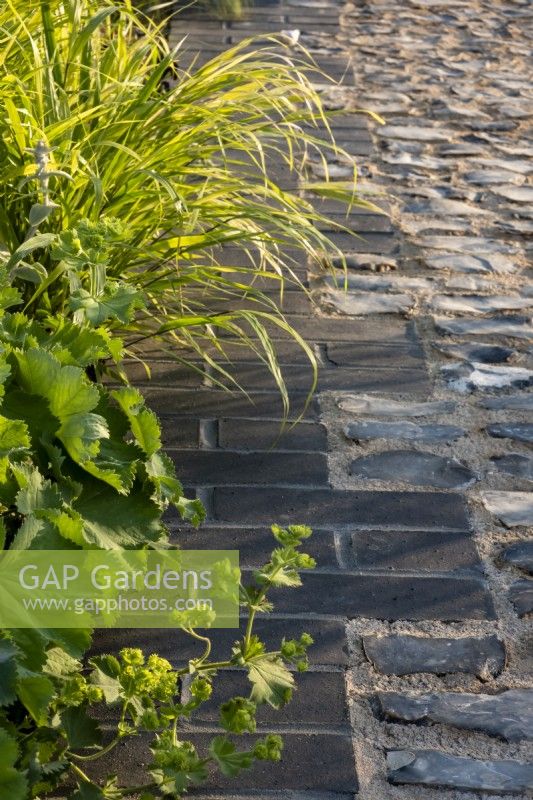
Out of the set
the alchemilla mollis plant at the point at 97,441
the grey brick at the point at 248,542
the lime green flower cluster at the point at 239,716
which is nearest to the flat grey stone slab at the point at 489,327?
the alchemilla mollis plant at the point at 97,441

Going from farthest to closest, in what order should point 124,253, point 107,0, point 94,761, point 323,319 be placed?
point 323,319 < point 107,0 < point 124,253 < point 94,761

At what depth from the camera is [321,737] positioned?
1.74m

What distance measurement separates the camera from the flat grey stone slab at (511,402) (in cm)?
271

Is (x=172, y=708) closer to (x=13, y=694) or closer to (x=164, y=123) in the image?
(x=13, y=694)

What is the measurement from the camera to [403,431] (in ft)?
8.50

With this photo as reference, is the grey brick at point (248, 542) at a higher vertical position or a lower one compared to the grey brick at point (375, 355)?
higher

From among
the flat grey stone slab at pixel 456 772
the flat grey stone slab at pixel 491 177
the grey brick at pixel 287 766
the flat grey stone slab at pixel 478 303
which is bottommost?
the flat grey stone slab at pixel 491 177

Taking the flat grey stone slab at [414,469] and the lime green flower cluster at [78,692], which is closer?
the lime green flower cluster at [78,692]

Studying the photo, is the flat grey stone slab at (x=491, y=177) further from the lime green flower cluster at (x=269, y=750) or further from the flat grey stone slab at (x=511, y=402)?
the lime green flower cluster at (x=269, y=750)

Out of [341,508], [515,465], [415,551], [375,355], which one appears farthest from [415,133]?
[415,551]

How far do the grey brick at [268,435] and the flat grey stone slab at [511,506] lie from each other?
0.40m

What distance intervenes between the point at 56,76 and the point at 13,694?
1.77 meters

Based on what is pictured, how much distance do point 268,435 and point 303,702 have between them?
83cm

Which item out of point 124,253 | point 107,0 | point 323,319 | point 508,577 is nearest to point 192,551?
point 508,577
